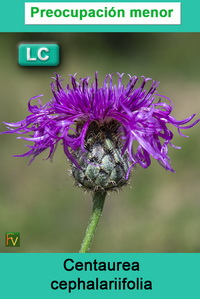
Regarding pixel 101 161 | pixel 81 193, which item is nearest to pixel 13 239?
pixel 101 161

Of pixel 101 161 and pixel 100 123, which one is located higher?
pixel 100 123

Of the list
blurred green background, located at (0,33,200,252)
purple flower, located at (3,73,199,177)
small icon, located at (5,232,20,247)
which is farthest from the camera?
blurred green background, located at (0,33,200,252)

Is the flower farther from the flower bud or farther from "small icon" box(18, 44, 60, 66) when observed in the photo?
"small icon" box(18, 44, 60, 66)

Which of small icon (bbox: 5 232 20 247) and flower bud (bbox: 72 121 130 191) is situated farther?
small icon (bbox: 5 232 20 247)

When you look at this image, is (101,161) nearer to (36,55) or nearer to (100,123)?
(100,123)

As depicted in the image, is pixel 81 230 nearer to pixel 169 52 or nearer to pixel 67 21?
pixel 67 21

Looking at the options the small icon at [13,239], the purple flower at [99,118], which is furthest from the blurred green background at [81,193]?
the purple flower at [99,118]

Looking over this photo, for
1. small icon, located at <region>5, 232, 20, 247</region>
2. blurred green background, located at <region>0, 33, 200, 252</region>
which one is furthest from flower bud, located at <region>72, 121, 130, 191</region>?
blurred green background, located at <region>0, 33, 200, 252</region>
